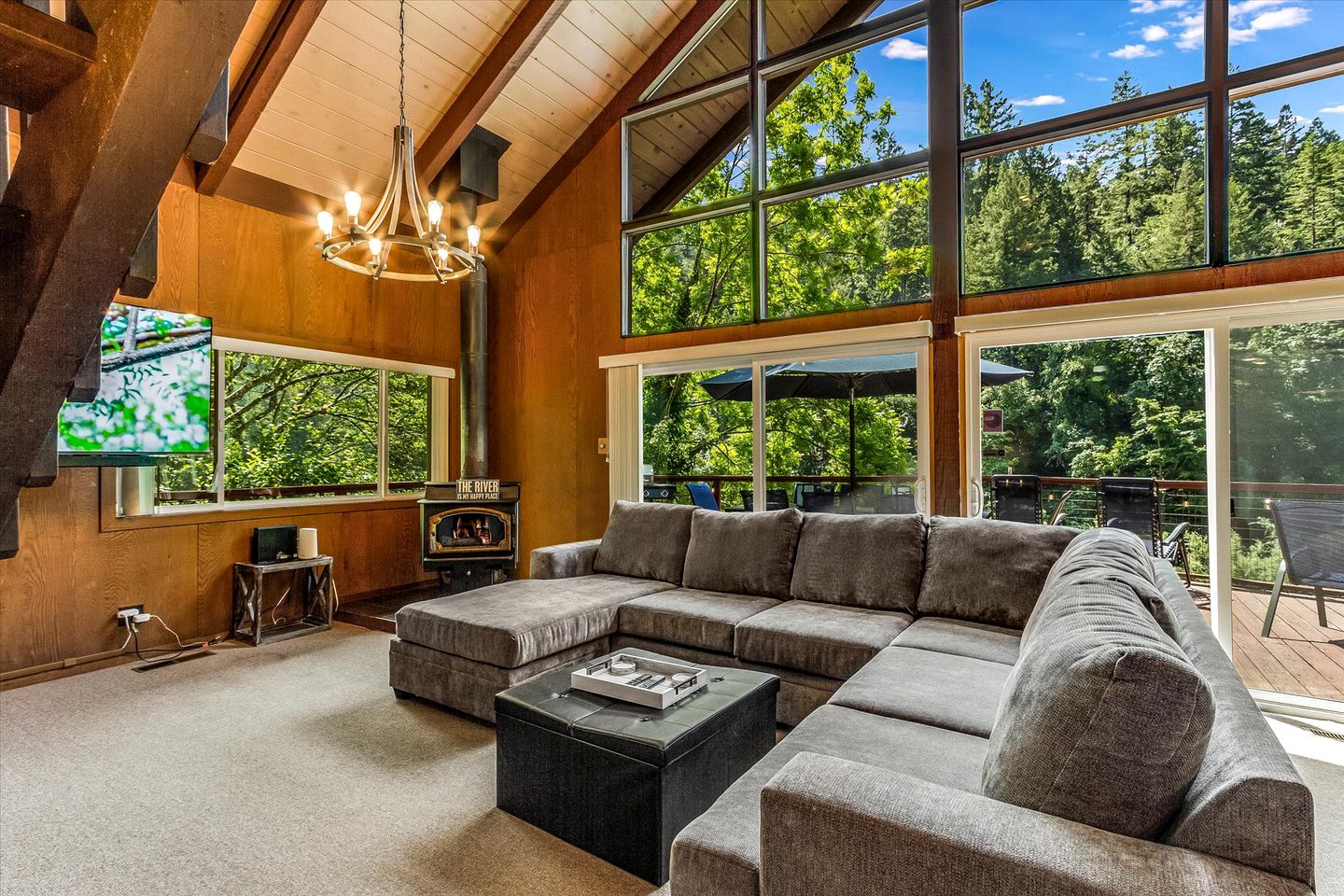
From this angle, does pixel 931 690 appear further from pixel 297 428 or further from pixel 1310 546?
pixel 297 428

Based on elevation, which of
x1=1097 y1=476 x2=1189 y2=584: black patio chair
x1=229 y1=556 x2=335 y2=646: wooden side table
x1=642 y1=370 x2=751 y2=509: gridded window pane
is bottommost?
x1=229 y1=556 x2=335 y2=646: wooden side table

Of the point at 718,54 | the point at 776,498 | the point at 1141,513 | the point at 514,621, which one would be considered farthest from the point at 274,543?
the point at 1141,513

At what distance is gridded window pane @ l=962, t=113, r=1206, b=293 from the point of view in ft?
11.7

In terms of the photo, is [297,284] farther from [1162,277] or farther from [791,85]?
[1162,277]

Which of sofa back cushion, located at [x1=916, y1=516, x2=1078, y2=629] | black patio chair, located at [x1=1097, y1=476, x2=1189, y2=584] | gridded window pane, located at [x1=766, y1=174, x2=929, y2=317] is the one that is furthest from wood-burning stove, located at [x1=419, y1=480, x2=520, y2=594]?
→ black patio chair, located at [x1=1097, y1=476, x2=1189, y2=584]

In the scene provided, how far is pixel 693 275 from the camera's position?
5.27m

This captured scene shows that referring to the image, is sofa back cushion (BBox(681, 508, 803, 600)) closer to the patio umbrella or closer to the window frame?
the patio umbrella

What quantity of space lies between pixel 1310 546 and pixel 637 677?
3437mm

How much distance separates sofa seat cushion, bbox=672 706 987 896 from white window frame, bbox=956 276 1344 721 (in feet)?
7.43

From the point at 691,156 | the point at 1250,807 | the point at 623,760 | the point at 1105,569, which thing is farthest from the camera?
the point at 691,156

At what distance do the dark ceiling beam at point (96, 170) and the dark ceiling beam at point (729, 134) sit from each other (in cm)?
458

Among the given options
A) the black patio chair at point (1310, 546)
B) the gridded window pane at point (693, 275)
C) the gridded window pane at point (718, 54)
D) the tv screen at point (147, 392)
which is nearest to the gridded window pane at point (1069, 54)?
the gridded window pane at point (718, 54)

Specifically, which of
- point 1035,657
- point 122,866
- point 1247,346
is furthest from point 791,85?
point 122,866

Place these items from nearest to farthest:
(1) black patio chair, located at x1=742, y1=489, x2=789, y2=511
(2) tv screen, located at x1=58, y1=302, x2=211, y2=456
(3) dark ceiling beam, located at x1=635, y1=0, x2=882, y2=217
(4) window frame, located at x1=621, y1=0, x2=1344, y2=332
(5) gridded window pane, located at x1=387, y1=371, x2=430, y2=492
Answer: (4) window frame, located at x1=621, y1=0, x2=1344, y2=332, (2) tv screen, located at x1=58, y1=302, x2=211, y2=456, (3) dark ceiling beam, located at x1=635, y1=0, x2=882, y2=217, (1) black patio chair, located at x1=742, y1=489, x2=789, y2=511, (5) gridded window pane, located at x1=387, y1=371, x2=430, y2=492
